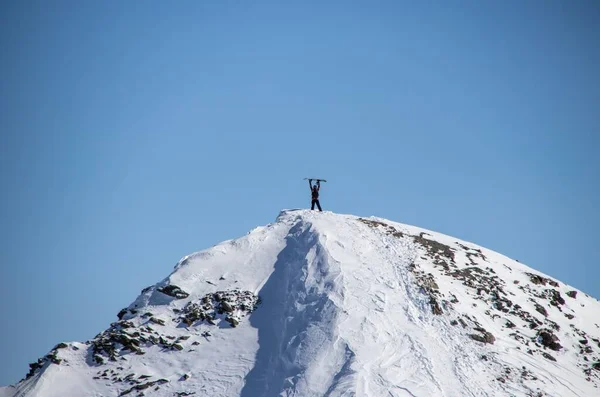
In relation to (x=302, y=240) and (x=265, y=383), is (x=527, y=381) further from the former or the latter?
(x=302, y=240)

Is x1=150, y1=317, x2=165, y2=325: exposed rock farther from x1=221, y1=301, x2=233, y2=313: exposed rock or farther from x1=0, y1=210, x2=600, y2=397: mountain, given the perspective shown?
x1=221, y1=301, x2=233, y2=313: exposed rock

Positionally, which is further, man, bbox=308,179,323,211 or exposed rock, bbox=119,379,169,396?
man, bbox=308,179,323,211

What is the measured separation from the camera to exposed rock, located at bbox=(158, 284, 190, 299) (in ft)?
130

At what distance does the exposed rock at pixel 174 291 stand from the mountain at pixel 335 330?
0.08 metres

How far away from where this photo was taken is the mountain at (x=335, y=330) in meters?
31.3

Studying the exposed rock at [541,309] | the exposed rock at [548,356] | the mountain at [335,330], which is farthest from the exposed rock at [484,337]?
the exposed rock at [541,309]

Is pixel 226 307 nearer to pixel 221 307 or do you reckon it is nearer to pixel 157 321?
pixel 221 307

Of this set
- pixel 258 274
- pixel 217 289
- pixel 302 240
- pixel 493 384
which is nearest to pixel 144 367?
pixel 217 289

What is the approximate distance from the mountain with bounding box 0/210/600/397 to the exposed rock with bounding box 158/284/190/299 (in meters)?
0.08

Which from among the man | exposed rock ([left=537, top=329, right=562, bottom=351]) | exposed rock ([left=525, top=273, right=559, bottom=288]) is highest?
the man

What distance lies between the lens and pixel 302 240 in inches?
1694

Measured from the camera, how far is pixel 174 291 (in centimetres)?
3975

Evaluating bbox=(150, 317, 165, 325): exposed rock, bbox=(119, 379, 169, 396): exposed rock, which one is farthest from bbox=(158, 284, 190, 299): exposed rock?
bbox=(119, 379, 169, 396): exposed rock

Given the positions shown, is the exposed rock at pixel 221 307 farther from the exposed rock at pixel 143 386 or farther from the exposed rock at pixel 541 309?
the exposed rock at pixel 541 309
